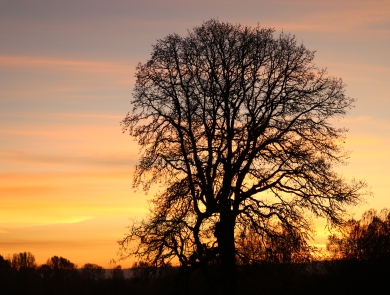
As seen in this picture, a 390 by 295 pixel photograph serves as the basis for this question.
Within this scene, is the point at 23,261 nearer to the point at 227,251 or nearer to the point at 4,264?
the point at 4,264

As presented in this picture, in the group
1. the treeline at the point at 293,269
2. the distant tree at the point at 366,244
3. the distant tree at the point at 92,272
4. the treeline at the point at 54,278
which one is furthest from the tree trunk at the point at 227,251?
the distant tree at the point at 92,272

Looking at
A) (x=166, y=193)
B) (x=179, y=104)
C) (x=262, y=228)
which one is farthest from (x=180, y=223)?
(x=179, y=104)

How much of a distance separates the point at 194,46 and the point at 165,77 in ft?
5.98

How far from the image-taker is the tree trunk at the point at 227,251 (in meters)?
26.8

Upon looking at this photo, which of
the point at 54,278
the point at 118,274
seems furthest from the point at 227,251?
the point at 54,278

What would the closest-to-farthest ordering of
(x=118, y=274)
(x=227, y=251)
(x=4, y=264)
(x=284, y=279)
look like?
(x=227, y=251) → (x=284, y=279) → (x=118, y=274) → (x=4, y=264)

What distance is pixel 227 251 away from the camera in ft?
88.8

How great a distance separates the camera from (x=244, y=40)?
29.2 m

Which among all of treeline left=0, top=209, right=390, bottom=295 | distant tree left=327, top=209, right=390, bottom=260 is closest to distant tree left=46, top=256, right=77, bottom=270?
treeline left=0, top=209, right=390, bottom=295

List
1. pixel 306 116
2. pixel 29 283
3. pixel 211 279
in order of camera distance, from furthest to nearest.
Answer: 1. pixel 29 283
2. pixel 306 116
3. pixel 211 279

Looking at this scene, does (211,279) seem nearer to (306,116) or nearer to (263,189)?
(263,189)

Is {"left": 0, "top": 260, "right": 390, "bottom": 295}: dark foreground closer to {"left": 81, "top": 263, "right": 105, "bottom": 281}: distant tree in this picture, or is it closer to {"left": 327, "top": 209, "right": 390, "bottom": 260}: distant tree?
{"left": 327, "top": 209, "right": 390, "bottom": 260}: distant tree

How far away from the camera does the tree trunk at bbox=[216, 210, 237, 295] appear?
2678cm

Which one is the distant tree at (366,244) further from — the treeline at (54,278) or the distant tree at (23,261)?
the distant tree at (23,261)
